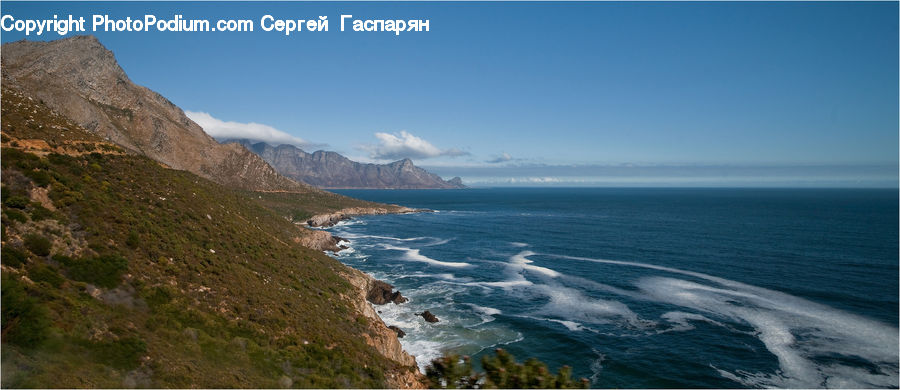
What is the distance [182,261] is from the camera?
29.5 m

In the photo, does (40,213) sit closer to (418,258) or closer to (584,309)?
(584,309)

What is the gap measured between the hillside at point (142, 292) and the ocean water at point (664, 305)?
10302mm

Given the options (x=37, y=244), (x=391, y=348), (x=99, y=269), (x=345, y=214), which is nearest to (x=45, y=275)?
(x=37, y=244)

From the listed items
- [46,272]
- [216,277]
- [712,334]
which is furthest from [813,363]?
[46,272]

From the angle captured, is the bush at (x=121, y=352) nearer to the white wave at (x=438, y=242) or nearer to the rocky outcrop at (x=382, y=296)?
the rocky outcrop at (x=382, y=296)

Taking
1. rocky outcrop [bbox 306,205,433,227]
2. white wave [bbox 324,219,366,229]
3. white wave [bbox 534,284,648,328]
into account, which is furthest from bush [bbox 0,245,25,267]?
white wave [bbox 324,219,366,229]

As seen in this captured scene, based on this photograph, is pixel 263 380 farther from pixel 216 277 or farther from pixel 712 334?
pixel 712 334

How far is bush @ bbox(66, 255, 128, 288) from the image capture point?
73.7 ft

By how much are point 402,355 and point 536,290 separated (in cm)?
2692

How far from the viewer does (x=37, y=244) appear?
2197 centimetres

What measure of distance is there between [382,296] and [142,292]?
90.7ft

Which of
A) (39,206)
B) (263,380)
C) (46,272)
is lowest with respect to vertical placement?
(263,380)

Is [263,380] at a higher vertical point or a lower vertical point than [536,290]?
higher

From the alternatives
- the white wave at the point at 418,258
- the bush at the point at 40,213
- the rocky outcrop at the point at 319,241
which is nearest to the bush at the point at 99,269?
the bush at the point at 40,213
